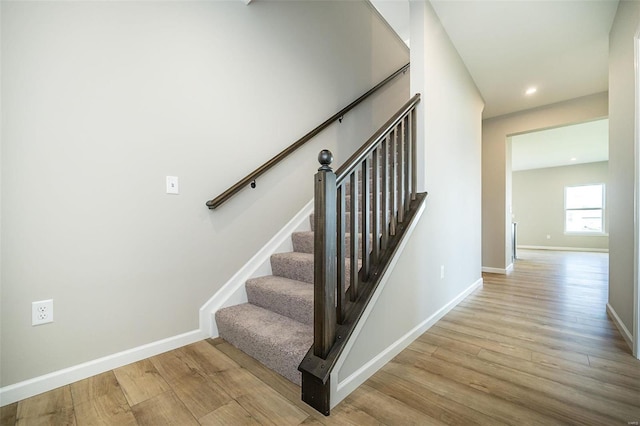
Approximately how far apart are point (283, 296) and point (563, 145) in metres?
7.36

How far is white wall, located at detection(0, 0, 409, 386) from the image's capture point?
123 cm

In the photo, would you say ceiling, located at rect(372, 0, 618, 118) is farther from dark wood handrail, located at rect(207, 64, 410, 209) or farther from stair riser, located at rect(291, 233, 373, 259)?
stair riser, located at rect(291, 233, 373, 259)

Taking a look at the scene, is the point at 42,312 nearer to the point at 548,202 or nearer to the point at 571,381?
the point at 571,381

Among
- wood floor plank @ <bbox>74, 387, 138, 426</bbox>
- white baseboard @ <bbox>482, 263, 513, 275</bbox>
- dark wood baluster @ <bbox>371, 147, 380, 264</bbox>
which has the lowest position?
white baseboard @ <bbox>482, 263, 513, 275</bbox>

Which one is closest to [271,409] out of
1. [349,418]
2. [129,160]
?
[349,418]

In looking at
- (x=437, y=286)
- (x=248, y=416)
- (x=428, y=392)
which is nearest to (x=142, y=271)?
(x=248, y=416)

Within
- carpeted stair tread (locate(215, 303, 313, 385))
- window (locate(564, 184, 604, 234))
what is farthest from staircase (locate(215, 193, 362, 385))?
window (locate(564, 184, 604, 234))

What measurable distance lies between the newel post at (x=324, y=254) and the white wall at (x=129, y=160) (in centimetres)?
103

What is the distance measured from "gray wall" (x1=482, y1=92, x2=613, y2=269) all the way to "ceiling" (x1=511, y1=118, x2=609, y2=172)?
0.90 m

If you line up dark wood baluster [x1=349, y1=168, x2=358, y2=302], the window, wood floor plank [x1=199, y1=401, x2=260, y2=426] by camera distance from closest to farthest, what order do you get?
wood floor plank [x1=199, y1=401, x2=260, y2=426] → dark wood baluster [x1=349, y1=168, x2=358, y2=302] → the window

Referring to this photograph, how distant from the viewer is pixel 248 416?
1.10m

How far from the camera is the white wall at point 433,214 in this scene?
1.53m

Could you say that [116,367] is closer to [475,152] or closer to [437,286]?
[437,286]

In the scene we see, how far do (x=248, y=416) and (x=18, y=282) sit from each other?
123cm
